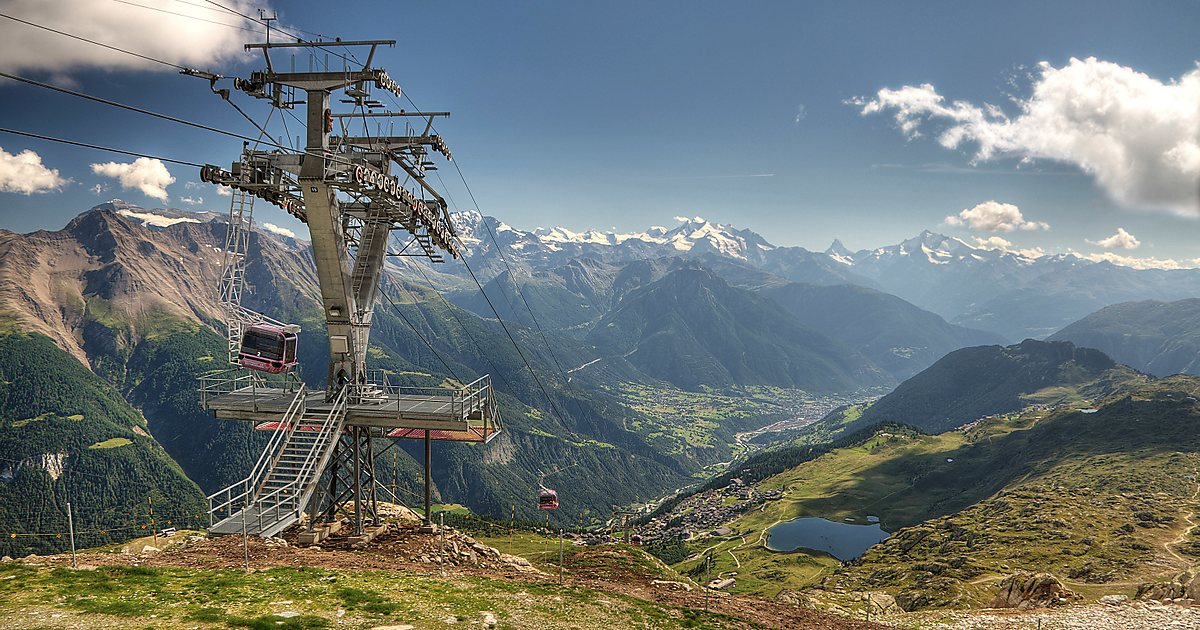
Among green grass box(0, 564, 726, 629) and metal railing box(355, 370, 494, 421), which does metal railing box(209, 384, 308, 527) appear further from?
green grass box(0, 564, 726, 629)

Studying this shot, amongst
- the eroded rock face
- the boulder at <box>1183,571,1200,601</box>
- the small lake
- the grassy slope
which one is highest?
the boulder at <box>1183,571,1200,601</box>

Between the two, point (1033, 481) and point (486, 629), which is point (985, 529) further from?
point (486, 629)

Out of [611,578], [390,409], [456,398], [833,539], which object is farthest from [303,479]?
[833,539]

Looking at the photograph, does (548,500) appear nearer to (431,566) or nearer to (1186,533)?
(431,566)

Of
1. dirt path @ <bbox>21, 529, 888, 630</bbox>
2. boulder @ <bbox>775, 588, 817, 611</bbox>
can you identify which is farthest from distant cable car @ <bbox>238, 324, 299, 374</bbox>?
Result: boulder @ <bbox>775, 588, 817, 611</bbox>

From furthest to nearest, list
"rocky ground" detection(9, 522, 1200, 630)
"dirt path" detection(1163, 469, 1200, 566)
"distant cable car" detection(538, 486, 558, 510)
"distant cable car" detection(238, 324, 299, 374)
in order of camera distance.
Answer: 1. "dirt path" detection(1163, 469, 1200, 566)
2. "distant cable car" detection(538, 486, 558, 510)
3. "distant cable car" detection(238, 324, 299, 374)
4. "rocky ground" detection(9, 522, 1200, 630)

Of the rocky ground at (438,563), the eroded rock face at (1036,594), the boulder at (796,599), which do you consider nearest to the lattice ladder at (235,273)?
the rocky ground at (438,563)

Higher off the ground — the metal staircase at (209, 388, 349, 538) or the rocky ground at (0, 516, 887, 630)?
the metal staircase at (209, 388, 349, 538)

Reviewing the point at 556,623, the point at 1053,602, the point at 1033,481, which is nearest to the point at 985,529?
the point at 1033,481
